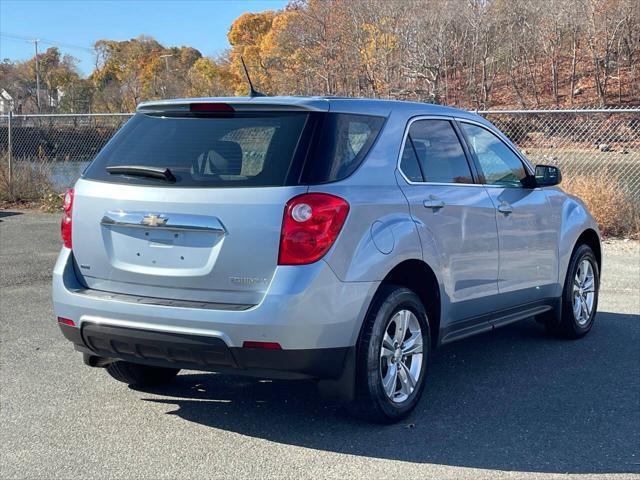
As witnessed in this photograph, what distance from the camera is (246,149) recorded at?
4449mm

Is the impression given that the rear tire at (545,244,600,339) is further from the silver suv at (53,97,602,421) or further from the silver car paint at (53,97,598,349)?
the silver suv at (53,97,602,421)

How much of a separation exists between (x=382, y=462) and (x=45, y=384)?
2507mm

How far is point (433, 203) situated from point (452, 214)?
24cm

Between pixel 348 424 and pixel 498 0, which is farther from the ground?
pixel 498 0

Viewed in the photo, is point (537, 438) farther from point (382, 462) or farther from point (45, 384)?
point (45, 384)

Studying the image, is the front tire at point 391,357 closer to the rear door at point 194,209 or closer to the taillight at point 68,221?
the rear door at point 194,209

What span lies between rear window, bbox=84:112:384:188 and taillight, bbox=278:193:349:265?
131mm

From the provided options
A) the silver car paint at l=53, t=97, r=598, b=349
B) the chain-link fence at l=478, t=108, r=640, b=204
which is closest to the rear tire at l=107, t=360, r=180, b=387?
the silver car paint at l=53, t=97, r=598, b=349

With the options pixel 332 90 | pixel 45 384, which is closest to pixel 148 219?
pixel 45 384

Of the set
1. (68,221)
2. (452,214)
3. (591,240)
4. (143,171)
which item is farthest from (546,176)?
(68,221)

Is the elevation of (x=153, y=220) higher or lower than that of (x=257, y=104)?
lower

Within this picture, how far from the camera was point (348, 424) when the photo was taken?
4.65 m

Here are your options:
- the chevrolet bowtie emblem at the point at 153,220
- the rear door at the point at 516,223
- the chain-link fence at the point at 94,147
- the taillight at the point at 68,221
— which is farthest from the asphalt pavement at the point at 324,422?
the chain-link fence at the point at 94,147

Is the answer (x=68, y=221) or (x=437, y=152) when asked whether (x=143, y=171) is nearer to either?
(x=68, y=221)
